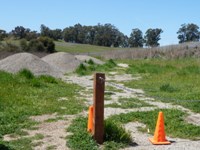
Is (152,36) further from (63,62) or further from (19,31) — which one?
(63,62)

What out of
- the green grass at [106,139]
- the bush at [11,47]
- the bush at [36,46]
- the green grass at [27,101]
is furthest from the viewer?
the bush at [36,46]

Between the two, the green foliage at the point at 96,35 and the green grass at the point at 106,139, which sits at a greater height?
the green foliage at the point at 96,35

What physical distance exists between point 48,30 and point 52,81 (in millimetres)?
98184

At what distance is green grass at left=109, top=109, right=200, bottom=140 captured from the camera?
794cm

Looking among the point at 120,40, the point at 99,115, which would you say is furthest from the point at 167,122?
the point at 120,40

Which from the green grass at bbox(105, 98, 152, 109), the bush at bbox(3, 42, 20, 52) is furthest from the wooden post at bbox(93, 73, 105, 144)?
the bush at bbox(3, 42, 20, 52)

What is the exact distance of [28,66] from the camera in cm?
2295

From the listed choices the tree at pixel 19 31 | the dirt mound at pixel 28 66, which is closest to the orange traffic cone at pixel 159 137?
the dirt mound at pixel 28 66

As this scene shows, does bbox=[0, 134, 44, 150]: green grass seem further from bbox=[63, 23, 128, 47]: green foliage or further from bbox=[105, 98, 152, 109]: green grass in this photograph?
bbox=[63, 23, 128, 47]: green foliage

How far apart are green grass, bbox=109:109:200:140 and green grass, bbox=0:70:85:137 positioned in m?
1.55

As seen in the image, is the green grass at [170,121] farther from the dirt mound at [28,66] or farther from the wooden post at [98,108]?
the dirt mound at [28,66]

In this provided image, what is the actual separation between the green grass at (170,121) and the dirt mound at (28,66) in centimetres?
1281

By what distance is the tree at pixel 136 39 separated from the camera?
128m

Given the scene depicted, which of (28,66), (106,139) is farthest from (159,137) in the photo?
(28,66)
